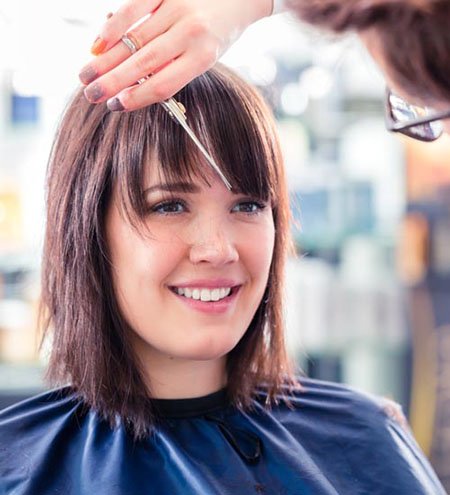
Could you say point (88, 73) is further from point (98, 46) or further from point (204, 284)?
point (204, 284)

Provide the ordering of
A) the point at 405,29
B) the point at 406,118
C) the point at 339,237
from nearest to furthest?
the point at 405,29
the point at 406,118
the point at 339,237

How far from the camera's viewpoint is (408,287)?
3.75 meters

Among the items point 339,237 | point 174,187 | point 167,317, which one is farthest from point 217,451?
point 339,237

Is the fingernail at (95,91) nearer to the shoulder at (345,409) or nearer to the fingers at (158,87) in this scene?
the fingers at (158,87)

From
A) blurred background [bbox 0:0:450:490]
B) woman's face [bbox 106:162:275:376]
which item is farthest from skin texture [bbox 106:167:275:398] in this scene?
blurred background [bbox 0:0:450:490]

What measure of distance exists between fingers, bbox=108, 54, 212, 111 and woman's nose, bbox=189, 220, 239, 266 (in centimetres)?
32

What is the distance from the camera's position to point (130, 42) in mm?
1182

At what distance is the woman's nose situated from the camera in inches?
57.4

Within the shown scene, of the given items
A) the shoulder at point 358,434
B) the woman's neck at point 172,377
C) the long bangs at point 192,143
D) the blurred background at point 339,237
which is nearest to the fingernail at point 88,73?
the long bangs at point 192,143

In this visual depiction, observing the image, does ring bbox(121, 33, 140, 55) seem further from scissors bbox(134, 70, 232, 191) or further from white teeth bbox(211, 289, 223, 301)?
white teeth bbox(211, 289, 223, 301)

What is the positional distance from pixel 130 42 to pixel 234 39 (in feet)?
0.70

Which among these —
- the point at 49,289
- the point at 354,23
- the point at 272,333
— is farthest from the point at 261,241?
the point at 354,23

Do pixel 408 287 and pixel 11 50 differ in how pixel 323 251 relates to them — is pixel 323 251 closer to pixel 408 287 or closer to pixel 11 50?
pixel 408 287

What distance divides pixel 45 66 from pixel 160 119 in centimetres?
175
